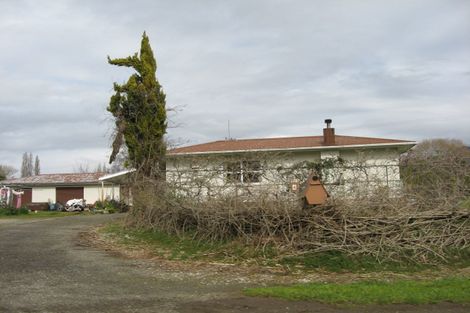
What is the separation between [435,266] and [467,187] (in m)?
3.33

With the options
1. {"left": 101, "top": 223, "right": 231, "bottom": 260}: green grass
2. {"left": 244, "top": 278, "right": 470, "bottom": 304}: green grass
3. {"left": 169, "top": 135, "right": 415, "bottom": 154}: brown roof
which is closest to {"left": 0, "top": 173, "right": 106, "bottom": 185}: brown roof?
{"left": 169, "top": 135, "right": 415, "bottom": 154}: brown roof

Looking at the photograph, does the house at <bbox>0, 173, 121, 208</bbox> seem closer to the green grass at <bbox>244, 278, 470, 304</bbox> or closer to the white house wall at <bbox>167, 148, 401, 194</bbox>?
the white house wall at <bbox>167, 148, 401, 194</bbox>

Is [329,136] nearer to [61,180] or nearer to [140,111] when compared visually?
[140,111]

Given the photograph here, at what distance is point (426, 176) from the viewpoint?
540 inches

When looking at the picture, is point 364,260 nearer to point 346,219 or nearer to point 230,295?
point 346,219

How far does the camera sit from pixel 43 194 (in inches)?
1972

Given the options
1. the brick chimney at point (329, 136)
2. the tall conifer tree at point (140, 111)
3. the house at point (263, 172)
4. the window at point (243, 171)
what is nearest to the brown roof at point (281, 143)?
the brick chimney at point (329, 136)

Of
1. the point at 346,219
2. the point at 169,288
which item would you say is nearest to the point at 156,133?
the point at 346,219

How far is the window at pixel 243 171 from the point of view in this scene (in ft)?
45.0

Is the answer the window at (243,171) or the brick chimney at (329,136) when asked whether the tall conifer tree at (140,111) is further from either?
the brick chimney at (329,136)

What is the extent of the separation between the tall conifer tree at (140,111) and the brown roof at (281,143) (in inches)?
104

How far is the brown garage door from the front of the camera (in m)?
49.8

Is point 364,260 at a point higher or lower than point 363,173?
lower

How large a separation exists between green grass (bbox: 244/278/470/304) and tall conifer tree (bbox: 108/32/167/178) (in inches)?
Answer: 478
